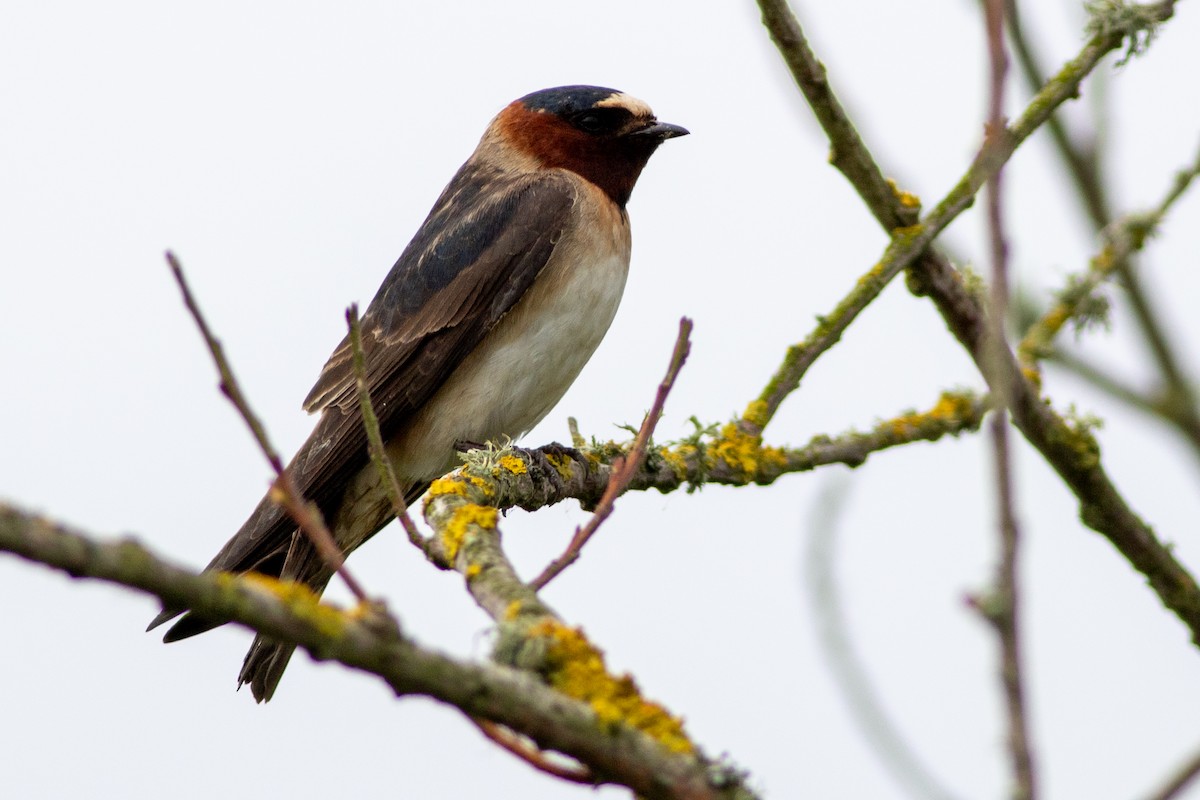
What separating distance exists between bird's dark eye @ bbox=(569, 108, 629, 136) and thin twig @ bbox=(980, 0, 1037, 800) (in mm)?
5330

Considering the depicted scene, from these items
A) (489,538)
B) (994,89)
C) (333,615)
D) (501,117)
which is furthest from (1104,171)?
(501,117)

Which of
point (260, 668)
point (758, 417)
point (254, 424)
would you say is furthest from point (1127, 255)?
point (260, 668)

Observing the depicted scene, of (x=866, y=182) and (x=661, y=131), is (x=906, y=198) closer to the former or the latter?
(x=866, y=182)

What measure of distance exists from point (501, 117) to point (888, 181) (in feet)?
10.9

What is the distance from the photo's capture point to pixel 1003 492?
4.60ft

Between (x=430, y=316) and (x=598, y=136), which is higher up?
(x=598, y=136)

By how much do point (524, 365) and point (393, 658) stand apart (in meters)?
4.04

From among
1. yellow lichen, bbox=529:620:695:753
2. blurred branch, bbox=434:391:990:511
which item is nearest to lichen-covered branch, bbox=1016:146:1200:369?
blurred branch, bbox=434:391:990:511

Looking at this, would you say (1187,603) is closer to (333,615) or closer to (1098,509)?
(1098,509)

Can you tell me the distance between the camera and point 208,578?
1.68 metres

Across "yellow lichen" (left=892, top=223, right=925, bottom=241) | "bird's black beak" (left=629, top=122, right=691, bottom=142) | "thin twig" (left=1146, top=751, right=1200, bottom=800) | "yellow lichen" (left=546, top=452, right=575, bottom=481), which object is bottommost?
"thin twig" (left=1146, top=751, right=1200, bottom=800)

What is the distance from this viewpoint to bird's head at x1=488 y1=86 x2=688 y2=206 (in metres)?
6.75

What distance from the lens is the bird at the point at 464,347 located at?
571 centimetres

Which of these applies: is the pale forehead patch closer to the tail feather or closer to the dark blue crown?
the dark blue crown
